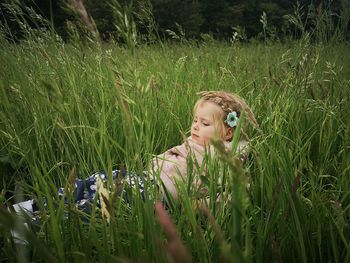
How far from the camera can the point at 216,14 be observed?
774 inches

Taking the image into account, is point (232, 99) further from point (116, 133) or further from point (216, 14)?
point (216, 14)

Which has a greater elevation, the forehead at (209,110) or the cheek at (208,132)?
the forehead at (209,110)

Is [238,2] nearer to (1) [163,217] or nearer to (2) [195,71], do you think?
(2) [195,71]

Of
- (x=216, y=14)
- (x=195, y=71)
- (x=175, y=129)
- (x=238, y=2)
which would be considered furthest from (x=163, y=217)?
(x=238, y=2)

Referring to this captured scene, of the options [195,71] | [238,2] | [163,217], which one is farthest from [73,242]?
[238,2]

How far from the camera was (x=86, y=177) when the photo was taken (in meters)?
1.48

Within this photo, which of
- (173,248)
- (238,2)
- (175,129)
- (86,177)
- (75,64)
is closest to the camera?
(173,248)

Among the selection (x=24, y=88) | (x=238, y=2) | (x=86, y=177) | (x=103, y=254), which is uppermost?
(x=238, y=2)

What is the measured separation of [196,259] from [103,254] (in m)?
0.23

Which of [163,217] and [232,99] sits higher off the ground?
[163,217]

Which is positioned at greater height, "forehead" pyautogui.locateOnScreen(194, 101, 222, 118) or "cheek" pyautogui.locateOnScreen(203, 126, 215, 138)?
"forehead" pyautogui.locateOnScreen(194, 101, 222, 118)

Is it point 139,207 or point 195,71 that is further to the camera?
point 195,71

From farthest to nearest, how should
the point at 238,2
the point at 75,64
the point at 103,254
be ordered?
the point at 238,2
the point at 75,64
the point at 103,254

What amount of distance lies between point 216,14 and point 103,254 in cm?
2025
